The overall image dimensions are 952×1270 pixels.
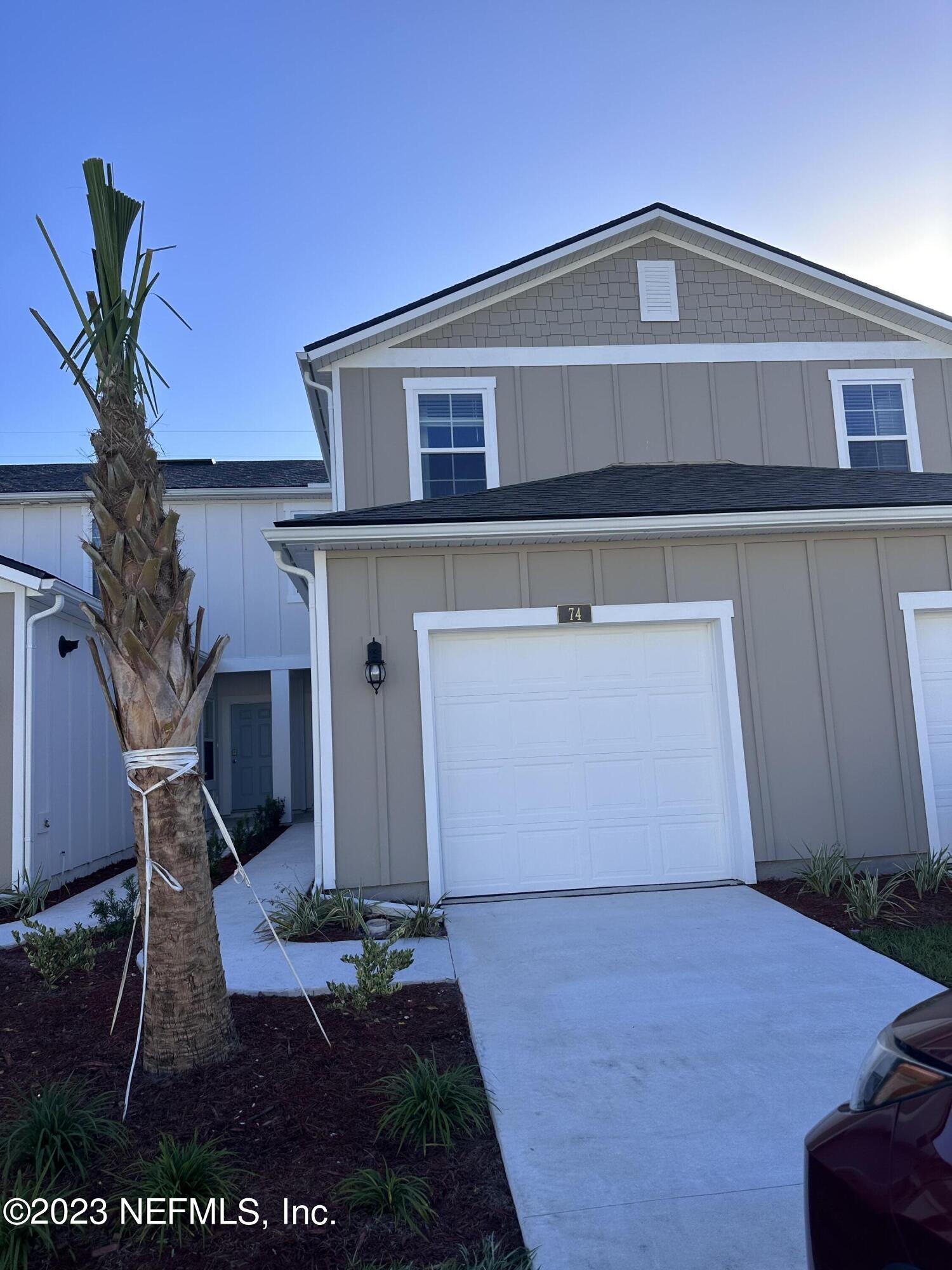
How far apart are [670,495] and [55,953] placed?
645 centimetres

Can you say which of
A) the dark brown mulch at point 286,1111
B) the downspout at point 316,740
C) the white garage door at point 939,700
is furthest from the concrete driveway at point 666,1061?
the white garage door at point 939,700

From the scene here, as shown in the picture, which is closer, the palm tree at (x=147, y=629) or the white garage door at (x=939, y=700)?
the palm tree at (x=147, y=629)

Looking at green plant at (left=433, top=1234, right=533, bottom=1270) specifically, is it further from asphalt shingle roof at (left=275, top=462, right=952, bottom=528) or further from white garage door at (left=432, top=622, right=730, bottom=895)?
asphalt shingle roof at (left=275, top=462, right=952, bottom=528)

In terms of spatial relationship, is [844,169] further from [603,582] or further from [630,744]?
[630,744]

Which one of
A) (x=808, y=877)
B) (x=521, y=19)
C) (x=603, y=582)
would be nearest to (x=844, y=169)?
(x=521, y=19)

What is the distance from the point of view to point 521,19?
33.4 ft

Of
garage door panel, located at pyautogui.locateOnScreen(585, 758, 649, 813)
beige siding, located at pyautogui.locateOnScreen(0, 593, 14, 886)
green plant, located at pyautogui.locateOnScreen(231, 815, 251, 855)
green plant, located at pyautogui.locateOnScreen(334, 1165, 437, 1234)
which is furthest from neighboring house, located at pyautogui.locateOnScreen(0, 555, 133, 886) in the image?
green plant, located at pyautogui.locateOnScreen(334, 1165, 437, 1234)

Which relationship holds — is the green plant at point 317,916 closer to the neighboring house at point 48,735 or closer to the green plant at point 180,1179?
the neighboring house at point 48,735

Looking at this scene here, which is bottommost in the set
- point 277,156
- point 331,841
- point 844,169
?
point 331,841

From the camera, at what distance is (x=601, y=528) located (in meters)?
7.82

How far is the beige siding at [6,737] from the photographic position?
8570 millimetres

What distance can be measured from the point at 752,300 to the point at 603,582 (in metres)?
4.95

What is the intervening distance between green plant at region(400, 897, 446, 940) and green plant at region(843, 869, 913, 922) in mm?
3143

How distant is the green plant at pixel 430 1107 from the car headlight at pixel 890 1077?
1.96 meters
